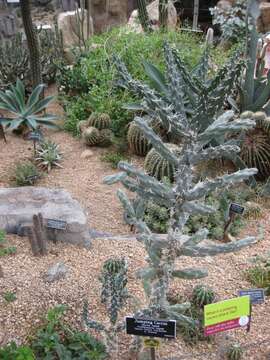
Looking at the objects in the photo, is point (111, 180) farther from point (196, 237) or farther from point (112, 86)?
point (112, 86)

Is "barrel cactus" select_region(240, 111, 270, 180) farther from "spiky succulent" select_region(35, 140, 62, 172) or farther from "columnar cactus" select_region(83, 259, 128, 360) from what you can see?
"columnar cactus" select_region(83, 259, 128, 360)

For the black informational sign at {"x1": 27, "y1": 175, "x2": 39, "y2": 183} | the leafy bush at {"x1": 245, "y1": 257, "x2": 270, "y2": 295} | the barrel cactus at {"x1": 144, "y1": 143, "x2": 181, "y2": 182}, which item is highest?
the barrel cactus at {"x1": 144, "y1": 143, "x2": 181, "y2": 182}

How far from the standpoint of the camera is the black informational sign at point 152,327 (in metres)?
2.18

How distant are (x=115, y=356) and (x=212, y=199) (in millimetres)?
2029

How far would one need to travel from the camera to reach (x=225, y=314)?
235 centimetres

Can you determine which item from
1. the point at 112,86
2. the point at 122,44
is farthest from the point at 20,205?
the point at 122,44

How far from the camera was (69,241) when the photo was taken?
3510 mm

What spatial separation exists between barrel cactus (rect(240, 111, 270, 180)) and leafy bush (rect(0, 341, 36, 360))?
309 cm

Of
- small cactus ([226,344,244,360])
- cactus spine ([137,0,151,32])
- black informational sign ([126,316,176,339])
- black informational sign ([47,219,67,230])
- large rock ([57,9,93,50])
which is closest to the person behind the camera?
black informational sign ([126,316,176,339])

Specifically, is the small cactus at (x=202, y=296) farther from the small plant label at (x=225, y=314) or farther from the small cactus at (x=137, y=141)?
the small cactus at (x=137, y=141)

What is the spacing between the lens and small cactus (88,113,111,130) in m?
5.51

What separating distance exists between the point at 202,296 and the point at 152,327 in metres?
0.76

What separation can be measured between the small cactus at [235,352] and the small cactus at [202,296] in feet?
1.08

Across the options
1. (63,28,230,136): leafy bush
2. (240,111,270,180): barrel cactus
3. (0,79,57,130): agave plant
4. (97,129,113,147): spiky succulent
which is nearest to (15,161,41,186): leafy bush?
(0,79,57,130): agave plant
